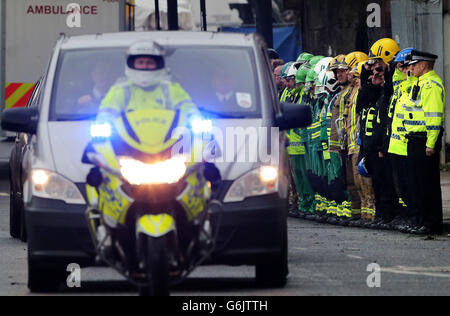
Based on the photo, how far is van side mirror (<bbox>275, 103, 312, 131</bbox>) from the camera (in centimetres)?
1080

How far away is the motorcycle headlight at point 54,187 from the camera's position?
1028 cm

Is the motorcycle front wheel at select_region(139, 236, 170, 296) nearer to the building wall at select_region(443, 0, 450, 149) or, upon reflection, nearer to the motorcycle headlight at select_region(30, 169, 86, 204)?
the motorcycle headlight at select_region(30, 169, 86, 204)

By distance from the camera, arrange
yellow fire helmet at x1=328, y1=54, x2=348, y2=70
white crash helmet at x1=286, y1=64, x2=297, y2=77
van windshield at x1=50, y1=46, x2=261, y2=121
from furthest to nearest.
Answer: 1. white crash helmet at x1=286, y1=64, x2=297, y2=77
2. yellow fire helmet at x1=328, y1=54, x2=348, y2=70
3. van windshield at x1=50, y1=46, x2=261, y2=121

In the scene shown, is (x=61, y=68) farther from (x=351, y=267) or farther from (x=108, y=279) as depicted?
(x=351, y=267)

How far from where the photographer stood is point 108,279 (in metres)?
11.8

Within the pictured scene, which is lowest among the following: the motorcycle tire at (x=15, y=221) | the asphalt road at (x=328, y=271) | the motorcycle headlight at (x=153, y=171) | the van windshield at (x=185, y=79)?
the asphalt road at (x=328, y=271)

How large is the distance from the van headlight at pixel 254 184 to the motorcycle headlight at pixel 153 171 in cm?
121

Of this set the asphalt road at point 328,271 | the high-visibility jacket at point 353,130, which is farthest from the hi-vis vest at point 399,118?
the high-visibility jacket at point 353,130

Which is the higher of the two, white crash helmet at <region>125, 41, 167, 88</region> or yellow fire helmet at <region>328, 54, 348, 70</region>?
yellow fire helmet at <region>328, 54, 348, 70</region>

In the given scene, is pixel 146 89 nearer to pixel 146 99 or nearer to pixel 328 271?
pixel 146 99

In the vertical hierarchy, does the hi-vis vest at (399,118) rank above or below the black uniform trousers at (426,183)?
above

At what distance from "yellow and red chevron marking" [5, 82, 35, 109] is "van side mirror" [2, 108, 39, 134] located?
12.4 metres

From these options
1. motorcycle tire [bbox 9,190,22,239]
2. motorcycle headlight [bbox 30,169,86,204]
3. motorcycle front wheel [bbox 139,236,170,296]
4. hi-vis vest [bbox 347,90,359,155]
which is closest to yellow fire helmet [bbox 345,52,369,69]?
hi-vis vest [bbox 347,90,359,155]

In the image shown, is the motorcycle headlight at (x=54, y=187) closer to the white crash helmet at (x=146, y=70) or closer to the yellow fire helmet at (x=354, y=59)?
the white crash helmet at (x=146, y=70)
